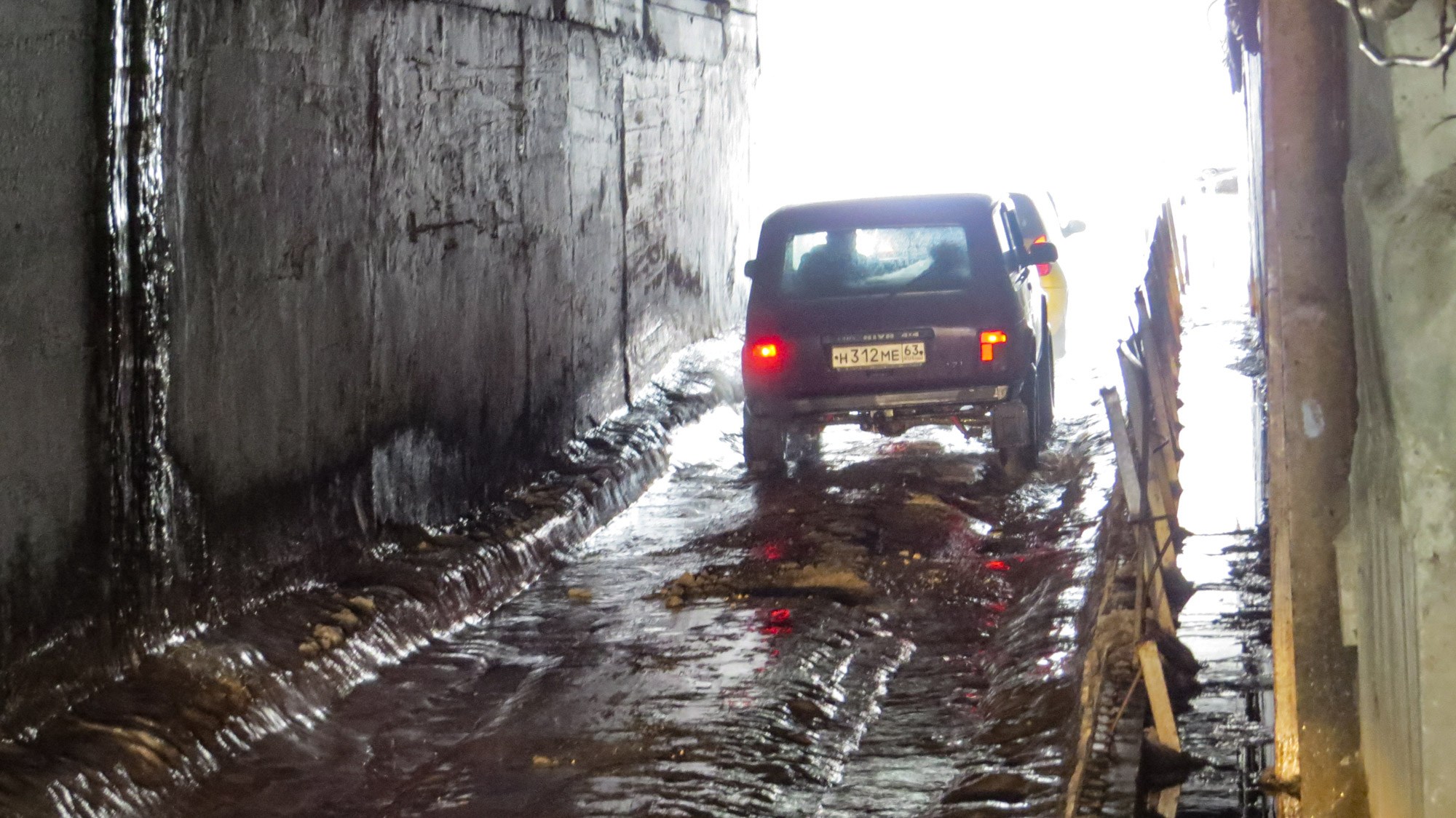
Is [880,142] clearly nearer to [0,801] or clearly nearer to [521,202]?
[521,202]

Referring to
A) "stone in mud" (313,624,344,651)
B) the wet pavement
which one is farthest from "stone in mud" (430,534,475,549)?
"stone in mud" (313,624,344,651)

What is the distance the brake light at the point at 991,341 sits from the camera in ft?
30.6

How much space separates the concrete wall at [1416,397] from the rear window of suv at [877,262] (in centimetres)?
677

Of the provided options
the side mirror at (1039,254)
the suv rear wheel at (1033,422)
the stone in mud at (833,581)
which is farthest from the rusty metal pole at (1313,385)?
the side mirror at (1039,254)

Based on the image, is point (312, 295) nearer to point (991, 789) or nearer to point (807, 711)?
point (807, 711)

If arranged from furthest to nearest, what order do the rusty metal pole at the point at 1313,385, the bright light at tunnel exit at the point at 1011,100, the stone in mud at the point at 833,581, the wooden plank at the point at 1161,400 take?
1. the bright light at tunnel exit at the point at 1011,100
2. the stone in mud at the point at 833,581
3. the wooden plank at the point at 1161,400
4. the rusty metal pole at the point at 1313,385

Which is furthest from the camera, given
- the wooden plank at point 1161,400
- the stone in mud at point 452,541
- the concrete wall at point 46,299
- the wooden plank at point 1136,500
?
the stone in mud at point 452,541

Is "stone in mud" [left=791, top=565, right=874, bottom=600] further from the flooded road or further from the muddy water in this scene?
the muddy water

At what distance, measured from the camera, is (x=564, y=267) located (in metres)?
10.0

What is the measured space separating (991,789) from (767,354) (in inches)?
201

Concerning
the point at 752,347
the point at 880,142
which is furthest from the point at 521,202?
the point at 880,142

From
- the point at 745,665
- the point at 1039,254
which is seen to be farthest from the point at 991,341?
the point at 745,665

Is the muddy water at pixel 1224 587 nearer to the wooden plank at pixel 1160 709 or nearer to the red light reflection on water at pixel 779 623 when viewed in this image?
the wooden plank at pixel 1160 709

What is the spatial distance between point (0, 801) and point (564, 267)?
20.0 ft
